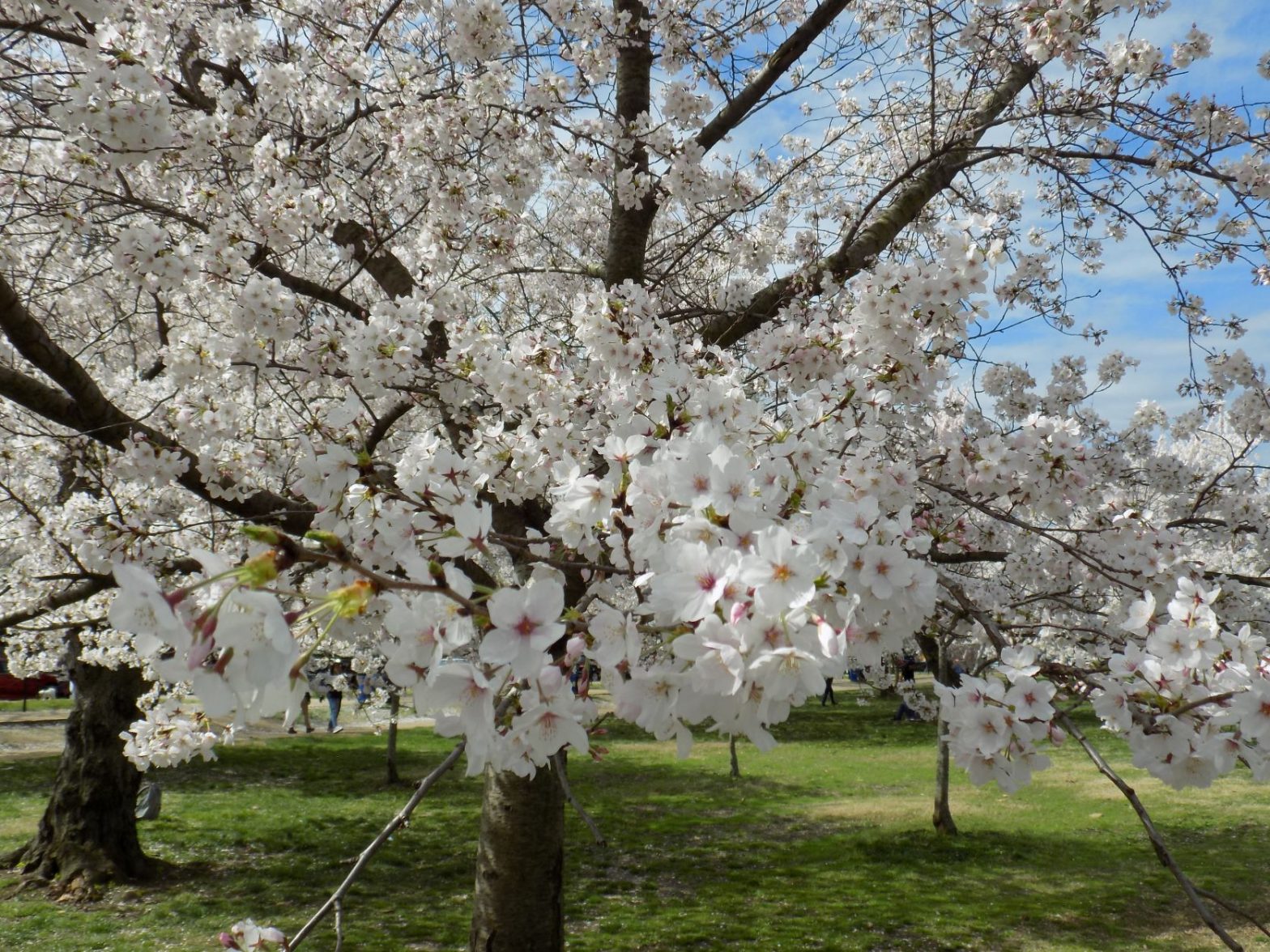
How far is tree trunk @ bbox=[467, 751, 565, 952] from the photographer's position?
462cm

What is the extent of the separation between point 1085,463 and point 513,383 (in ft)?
7.84

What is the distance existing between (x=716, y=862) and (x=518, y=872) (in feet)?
14.3

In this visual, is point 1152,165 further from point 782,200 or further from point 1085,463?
point 782,200

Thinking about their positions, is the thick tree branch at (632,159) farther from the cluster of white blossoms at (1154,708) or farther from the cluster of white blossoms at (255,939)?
the cluster of white blossoms at (255,939)

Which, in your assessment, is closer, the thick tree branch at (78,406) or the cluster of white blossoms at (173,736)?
the cluster of white blossoms at (173,736)

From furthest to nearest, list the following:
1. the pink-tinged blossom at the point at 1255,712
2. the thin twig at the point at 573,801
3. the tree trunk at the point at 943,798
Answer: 1. the tree trunk at the point at 943,798
2. the thin twig at the point at 573,801
3. the pink-tinged blossom at the point at 1255,712

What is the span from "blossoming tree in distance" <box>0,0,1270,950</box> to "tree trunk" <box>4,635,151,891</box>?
0.03m

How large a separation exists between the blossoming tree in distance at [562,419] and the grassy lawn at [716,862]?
4.55 ft

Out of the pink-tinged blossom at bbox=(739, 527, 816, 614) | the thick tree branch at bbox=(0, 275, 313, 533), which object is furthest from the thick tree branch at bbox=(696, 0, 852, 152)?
the pink-tinged blossom at bbox=(739, 527, 816, 614)

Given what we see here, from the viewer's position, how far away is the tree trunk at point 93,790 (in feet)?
23.4

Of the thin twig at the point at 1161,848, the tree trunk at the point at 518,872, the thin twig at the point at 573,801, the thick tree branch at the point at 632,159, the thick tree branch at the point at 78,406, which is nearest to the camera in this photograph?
the thin twig at the point at 1161,848

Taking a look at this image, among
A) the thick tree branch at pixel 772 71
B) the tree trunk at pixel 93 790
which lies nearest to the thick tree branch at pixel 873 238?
the thick tree branch at pixel 772 71

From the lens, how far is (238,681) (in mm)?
1076

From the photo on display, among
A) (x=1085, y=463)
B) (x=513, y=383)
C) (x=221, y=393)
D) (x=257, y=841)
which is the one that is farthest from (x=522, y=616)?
(x=257, y=841)
